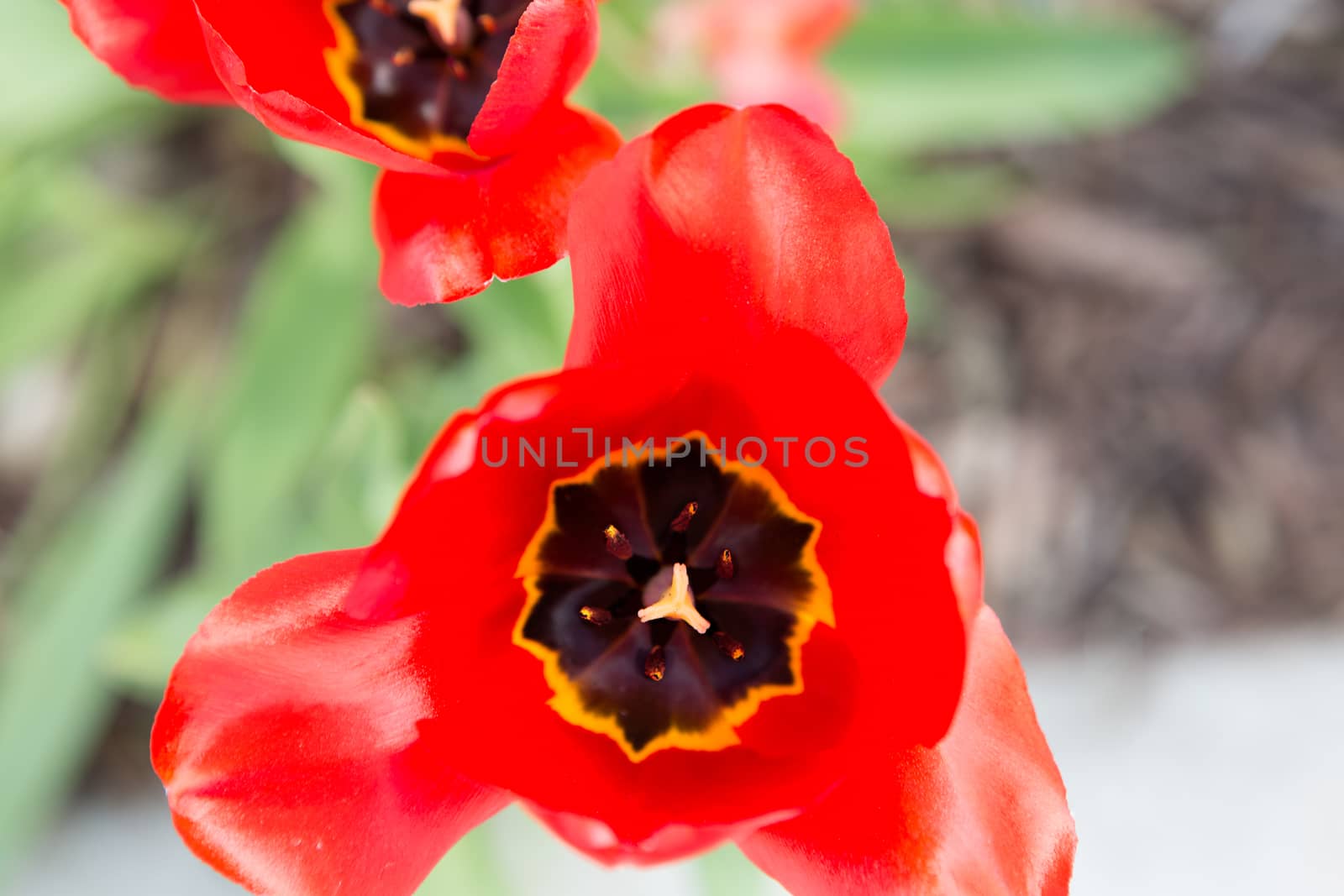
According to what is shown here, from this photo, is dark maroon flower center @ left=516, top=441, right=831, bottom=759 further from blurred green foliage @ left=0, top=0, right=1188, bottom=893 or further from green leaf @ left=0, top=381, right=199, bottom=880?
green leaf @ left=0, top=381, right=199, bottom=880

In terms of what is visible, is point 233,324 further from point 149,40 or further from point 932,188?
point 149,40

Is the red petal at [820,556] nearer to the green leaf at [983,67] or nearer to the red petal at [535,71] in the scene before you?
the red petal at [535,71]

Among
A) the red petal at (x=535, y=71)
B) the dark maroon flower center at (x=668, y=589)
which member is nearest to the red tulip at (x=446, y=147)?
the red petal at (x=535, y=71)

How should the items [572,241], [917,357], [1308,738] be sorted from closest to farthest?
1. [572,241]
2. [1308,738]
3. [917,357]

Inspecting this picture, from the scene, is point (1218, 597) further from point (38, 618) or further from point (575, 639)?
point (38, 618)

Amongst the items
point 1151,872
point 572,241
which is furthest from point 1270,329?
point 572,241

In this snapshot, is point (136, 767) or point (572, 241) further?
point (136, 767)

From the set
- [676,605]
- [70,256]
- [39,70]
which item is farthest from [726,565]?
[70,256]

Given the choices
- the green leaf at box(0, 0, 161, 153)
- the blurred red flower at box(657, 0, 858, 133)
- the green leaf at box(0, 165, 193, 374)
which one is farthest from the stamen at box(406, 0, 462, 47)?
the green leaf at box(0, 165, 193, 374)
